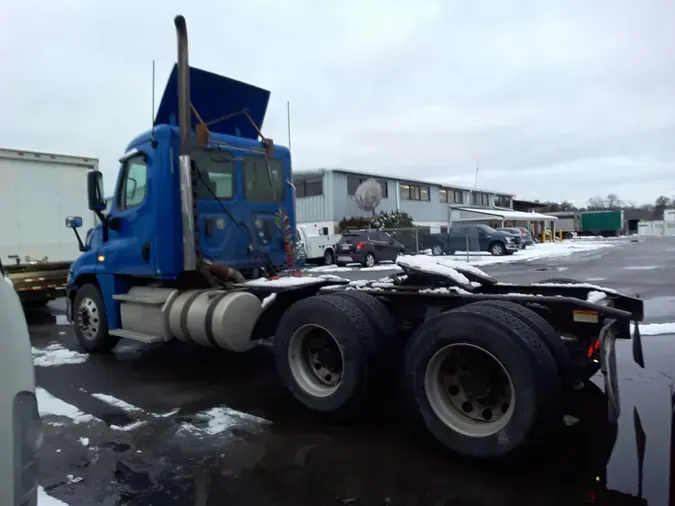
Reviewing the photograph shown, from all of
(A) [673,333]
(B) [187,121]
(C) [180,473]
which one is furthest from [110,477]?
(A) [673,333]

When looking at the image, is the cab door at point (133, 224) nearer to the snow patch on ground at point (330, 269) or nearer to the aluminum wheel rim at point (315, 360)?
the aluminum wheel rim at point (315, 360)

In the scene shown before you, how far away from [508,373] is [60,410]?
4.33 meters

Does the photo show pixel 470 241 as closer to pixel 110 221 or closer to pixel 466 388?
pixel 110 221

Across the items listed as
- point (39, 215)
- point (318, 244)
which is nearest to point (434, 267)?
point (39, 215)

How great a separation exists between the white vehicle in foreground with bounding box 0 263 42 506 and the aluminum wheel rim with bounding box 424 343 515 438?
8.99 feet

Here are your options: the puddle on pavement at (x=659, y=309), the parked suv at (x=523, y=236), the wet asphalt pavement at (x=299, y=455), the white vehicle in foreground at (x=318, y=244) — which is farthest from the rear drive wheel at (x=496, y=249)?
the wet asphalt pavement at (x=299, y=455)

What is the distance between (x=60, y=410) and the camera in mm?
5520

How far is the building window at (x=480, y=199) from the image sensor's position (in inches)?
2114

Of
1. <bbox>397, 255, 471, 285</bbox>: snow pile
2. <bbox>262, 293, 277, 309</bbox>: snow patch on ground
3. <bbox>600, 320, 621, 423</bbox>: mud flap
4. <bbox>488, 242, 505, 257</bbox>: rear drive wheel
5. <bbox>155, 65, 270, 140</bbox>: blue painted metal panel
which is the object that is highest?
<bbox>155, 65, 270, 140</bbox>: blue painted metal panel

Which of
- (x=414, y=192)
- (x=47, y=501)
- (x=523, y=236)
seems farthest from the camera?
(x=414, y=192)

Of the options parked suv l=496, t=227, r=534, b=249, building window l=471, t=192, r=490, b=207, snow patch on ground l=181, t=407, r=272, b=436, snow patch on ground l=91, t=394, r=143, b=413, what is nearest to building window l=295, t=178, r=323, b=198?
parked suv l=496, t=227, r=534, b=249

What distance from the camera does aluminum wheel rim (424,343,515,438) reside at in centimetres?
409

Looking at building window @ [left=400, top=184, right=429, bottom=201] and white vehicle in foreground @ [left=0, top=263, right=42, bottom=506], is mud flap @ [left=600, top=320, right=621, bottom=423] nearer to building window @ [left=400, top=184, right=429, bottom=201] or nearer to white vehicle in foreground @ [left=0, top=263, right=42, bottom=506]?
white vehicle in foreground @ [left=0, top=263, right=42, bottom=506]

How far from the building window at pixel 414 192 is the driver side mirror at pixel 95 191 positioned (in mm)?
33667
